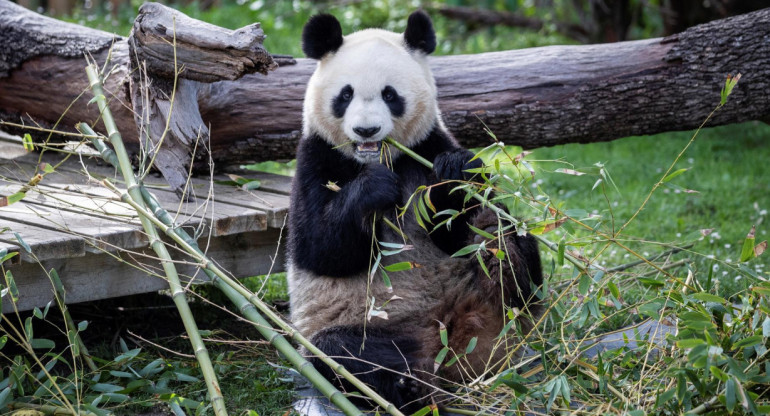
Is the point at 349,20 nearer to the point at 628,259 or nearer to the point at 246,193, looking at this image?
the point at 628,259

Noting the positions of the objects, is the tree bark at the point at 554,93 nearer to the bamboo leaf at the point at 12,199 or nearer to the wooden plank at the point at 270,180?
the wooden plank at the point at 270,180

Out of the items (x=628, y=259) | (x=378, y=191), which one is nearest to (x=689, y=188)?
(x=628, y=259)

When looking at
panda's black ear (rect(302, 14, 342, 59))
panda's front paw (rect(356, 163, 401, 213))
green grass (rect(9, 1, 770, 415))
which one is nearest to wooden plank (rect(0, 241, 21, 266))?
green grass (rect(9, 1, 770, 415))

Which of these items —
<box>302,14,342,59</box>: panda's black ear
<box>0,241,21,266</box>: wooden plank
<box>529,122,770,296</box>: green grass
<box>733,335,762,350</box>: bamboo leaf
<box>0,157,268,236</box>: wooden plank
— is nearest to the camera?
<box>733,335,762,350</box>: bamboo leaf

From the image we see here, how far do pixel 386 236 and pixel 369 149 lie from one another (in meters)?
0.38

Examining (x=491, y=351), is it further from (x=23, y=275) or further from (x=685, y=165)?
(x=685, y=165)

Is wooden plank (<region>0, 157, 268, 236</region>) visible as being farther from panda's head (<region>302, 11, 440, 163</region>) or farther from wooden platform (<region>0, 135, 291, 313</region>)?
panda's head (<region>302, 11, 440, 163</region>)

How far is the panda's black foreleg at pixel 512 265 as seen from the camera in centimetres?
316

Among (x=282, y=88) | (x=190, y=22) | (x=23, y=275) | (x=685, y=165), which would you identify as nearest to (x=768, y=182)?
Result: (x=685, y=165)

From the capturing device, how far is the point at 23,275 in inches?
126

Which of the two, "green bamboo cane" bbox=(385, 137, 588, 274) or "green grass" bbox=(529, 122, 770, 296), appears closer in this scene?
"green bamboo cane" bbox=(385, 137, 588, 274)

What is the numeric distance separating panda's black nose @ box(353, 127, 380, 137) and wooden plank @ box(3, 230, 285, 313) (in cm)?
77

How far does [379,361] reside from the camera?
3.08 metres

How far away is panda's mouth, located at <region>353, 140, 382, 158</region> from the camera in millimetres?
3314
